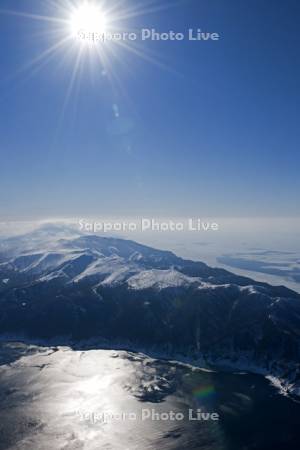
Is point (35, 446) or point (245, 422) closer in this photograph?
point (35, 446)

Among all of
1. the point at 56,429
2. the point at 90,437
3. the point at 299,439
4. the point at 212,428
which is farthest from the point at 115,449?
the point at 299,439

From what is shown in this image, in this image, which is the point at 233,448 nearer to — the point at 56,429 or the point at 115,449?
the point at 115,449

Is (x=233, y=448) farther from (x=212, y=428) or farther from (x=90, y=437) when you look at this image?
(x=90, y=437)

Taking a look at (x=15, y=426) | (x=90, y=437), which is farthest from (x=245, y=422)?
(x=15, y=426)

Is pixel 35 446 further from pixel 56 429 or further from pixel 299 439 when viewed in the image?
pixel 299 439

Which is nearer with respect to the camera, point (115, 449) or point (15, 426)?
point (115, 449)

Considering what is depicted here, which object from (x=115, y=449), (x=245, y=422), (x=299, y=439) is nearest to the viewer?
(x=115, y=449)

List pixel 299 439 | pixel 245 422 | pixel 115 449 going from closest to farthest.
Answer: pixel 115 449
pixel 299 439
pixel 245 422

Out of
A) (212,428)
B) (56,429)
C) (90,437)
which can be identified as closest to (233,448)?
(212,428)
